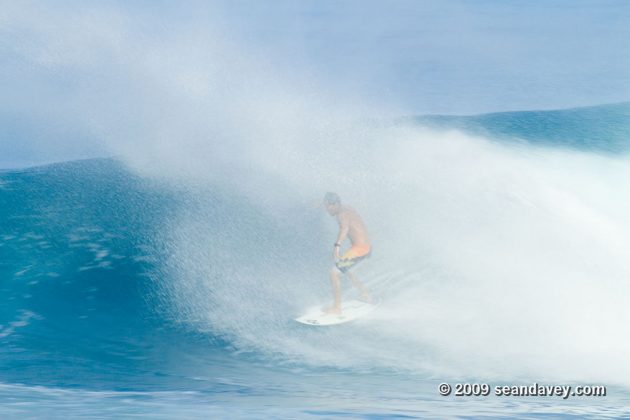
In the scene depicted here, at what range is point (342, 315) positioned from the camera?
29.6ft

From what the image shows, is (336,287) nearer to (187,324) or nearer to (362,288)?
(362,288)

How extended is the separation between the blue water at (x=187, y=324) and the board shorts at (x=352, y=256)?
60cm

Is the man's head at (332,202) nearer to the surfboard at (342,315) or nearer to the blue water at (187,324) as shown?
the surfboard at (342,315)

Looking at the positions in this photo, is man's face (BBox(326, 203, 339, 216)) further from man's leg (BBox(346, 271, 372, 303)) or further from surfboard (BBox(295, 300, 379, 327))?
surfboard (BBox(295, 300, 379, 327))

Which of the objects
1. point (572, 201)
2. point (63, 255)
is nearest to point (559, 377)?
point (572, 201)

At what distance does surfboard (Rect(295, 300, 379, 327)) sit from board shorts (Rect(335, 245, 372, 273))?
422 millimetres

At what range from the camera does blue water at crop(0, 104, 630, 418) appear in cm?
715

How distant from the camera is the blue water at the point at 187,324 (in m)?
7.15

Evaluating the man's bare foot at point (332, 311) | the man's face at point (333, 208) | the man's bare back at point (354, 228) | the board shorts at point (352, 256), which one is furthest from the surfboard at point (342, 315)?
the man's face at point (333, 208)

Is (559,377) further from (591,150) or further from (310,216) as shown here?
(591,150)

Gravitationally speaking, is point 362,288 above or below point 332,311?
above

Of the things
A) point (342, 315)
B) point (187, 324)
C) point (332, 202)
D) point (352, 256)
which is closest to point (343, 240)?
point (352, 256)

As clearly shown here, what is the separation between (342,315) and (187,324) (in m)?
1.69

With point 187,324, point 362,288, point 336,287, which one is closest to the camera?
point 336,287
